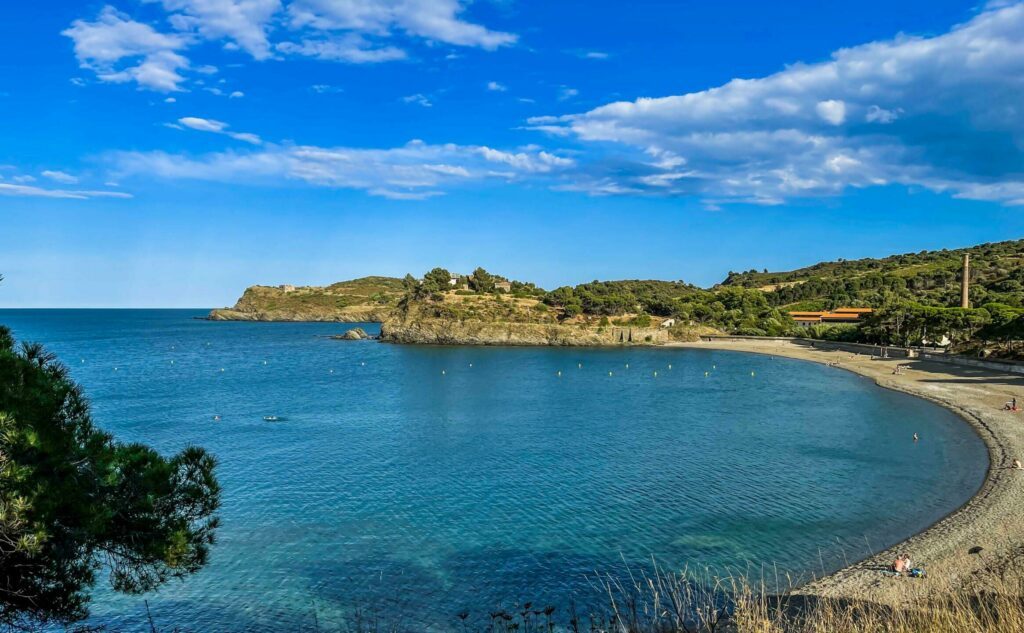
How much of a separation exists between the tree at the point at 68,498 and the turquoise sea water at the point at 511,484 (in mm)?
8781

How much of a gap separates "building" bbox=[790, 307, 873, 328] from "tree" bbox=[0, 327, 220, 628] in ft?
438

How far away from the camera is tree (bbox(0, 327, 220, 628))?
7.49 m

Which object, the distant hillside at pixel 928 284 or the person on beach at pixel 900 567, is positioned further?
the distant hillside at pixel 928 284

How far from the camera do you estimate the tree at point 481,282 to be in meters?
137

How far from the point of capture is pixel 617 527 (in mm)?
23516

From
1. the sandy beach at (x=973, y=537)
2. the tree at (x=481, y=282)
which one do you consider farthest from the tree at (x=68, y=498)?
the tree at (x=481, y=282)

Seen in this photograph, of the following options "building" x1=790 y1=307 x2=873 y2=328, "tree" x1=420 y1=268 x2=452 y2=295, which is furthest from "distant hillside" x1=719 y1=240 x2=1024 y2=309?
"tree" x1=420 y1=268 x2=452 y2=295

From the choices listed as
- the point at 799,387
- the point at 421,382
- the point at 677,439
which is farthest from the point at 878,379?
the point at 421,382

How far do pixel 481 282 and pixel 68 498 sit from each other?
12941cm

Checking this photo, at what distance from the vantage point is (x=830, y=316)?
133 meters

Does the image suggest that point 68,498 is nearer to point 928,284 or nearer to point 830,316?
point 830,316

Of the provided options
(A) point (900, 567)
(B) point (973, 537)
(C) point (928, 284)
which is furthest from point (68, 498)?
(C) point (928, 284)

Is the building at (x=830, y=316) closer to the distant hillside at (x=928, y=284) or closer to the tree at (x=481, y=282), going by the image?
the distant hillside at (x=928, y=284)

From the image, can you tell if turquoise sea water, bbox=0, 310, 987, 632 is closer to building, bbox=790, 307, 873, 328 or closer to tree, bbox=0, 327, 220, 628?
tree, bbox=0, 327, 220, 628
